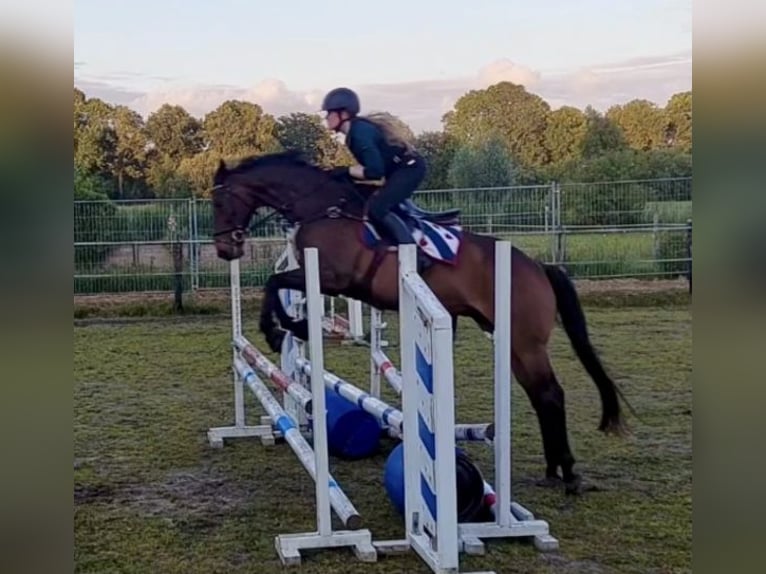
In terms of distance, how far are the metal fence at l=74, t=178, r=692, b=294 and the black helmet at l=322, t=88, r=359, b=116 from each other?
10.4 feet

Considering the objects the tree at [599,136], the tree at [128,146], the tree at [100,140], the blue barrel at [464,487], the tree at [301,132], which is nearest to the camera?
the blue barrel at [464,487]

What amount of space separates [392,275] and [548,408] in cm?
65

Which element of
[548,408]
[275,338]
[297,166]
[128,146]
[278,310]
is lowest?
[548,408]

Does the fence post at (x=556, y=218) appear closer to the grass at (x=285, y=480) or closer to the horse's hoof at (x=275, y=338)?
the grass at (x=285, y=480)

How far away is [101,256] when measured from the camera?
6.32 metres

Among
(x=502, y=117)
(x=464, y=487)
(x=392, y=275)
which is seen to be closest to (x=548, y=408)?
(x=464, y=487)

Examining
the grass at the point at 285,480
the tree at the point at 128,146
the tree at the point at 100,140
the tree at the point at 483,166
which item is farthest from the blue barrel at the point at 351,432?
the tree at the point at 483,166

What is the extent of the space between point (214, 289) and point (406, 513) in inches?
179

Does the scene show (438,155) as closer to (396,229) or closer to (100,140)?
(100,140)

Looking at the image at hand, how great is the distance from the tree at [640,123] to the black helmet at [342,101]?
3.76m

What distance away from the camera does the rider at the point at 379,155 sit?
2689mm

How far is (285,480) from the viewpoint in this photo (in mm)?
2742
